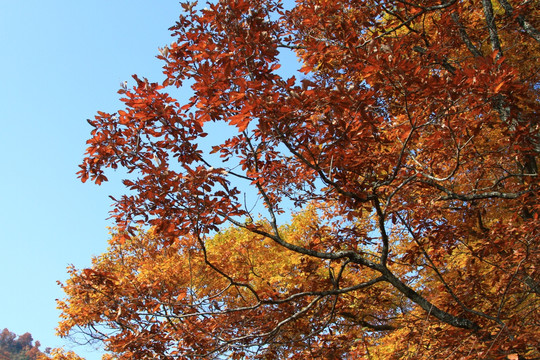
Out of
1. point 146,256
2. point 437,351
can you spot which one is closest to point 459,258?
point 437,351

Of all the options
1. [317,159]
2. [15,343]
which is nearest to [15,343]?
[15,343]

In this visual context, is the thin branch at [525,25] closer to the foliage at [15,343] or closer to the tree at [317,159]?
the tree at [317,159]

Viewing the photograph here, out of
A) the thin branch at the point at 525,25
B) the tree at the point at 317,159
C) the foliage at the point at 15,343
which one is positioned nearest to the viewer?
the tree at the point at 317,159

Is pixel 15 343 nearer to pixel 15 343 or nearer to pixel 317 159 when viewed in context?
pixel 15 343

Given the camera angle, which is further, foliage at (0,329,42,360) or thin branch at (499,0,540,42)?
foliage at (0,329,42,360)

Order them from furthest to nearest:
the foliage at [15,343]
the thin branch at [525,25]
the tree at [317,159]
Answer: the foliage at [15,343]
the thin branch at [525,25]
the tree at [317,159]

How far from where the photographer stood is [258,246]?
1113 cm

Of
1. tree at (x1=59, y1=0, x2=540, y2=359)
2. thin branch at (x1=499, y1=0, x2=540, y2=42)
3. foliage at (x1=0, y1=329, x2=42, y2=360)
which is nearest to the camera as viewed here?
tree at (x1=59, y1=0, x2=540, y2=359)

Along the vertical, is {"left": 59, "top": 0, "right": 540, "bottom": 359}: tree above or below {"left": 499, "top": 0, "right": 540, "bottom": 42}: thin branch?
below

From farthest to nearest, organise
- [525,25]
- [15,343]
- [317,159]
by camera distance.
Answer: [15,343] < [525,25] < [317,159]

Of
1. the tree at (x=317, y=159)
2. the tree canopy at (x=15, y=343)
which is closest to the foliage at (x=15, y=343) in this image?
the tree canopy at (x=15, y=343)

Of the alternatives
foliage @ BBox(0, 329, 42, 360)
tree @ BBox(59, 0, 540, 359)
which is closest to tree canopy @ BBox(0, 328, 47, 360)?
foliage @ BBox(0, 329, 42, 360)

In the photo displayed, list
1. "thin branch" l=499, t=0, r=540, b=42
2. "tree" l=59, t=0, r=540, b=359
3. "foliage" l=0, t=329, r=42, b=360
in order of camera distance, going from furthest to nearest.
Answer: "foliage" l=0, t=329, r=42, b=360 → "thin branch" l=499, t=0, r=540, b=42 → "tree" l=59, t=0, r=540, b=359

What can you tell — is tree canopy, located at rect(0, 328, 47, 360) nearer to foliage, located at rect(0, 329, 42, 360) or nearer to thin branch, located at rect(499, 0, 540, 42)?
foliage, located at rect(0, 329, 42, 360)
